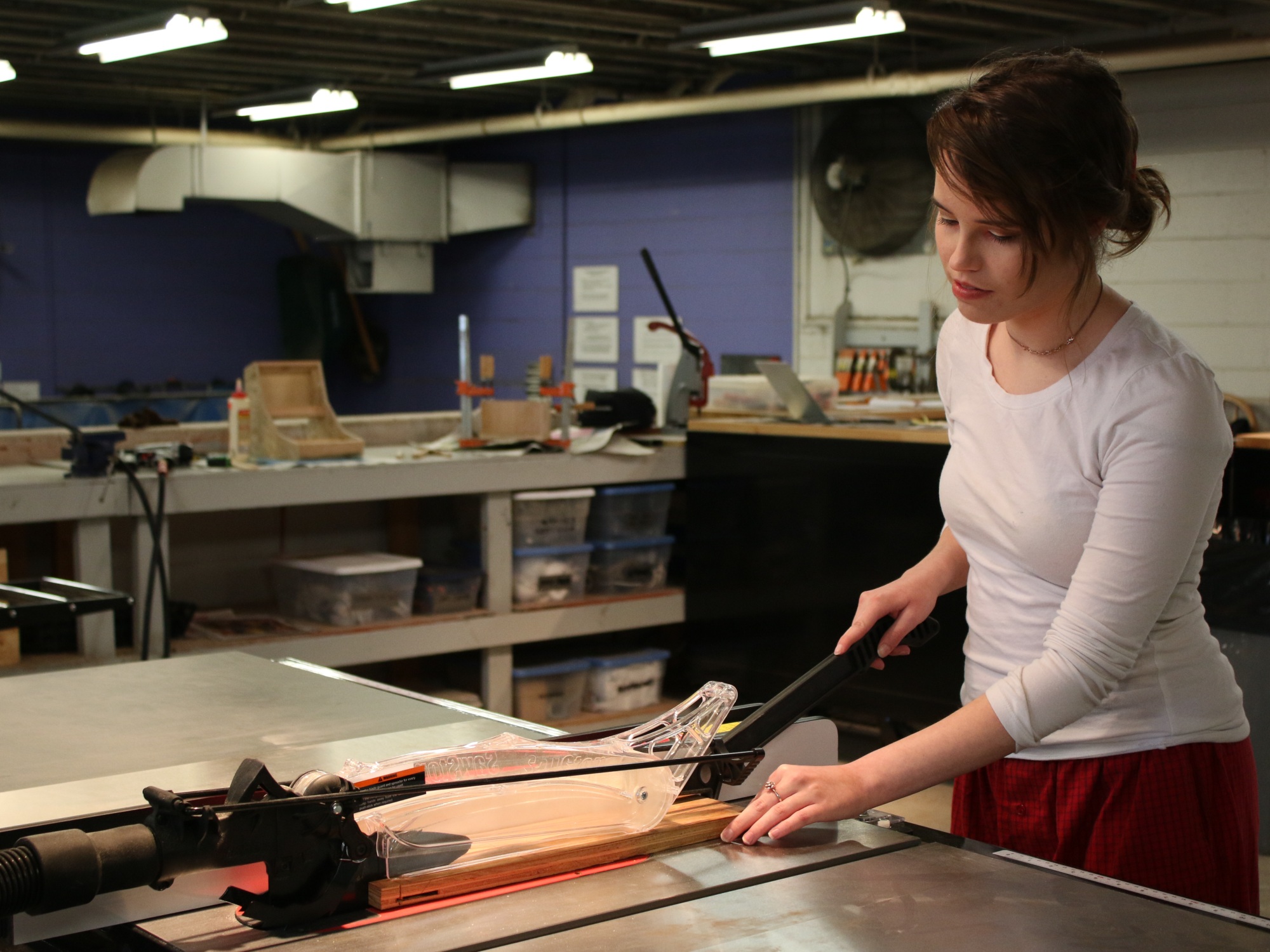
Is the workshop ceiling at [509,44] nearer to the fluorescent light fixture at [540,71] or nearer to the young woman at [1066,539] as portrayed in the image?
the fluorescent light fixture at [540,71]

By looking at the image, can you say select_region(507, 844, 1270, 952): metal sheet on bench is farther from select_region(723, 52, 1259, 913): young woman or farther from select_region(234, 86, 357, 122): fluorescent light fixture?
select_region(234, 86, 357, 122): fluorescent light fixture

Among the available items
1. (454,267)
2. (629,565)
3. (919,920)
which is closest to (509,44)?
(454,267)

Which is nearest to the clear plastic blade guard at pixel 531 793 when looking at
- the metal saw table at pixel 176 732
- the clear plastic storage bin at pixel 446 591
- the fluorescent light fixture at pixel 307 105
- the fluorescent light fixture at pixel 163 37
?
the metal saw table at pixel 176 732

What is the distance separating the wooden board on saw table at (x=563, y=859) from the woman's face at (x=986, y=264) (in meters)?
0.49

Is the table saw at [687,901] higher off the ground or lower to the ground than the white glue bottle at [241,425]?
lower

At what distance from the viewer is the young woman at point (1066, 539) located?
112cm

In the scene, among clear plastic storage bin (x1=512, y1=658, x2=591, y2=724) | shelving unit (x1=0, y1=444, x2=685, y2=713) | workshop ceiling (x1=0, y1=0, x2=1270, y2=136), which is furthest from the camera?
workshop ceiling (x1=0, y1=0, x2=1270, y2=136)

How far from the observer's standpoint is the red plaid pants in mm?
1291

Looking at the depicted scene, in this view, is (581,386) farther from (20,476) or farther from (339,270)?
(20,476)

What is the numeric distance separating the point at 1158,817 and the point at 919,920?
44 cm

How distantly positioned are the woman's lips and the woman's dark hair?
0.13ft

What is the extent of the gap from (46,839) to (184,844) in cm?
9

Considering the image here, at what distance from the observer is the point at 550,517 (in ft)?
13.1

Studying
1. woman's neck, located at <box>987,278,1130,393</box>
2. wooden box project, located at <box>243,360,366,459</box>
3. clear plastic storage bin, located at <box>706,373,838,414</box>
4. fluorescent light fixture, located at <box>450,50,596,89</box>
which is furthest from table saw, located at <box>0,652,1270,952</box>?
fluorescent light fixture, located at <box>450,50,596,89</box>
